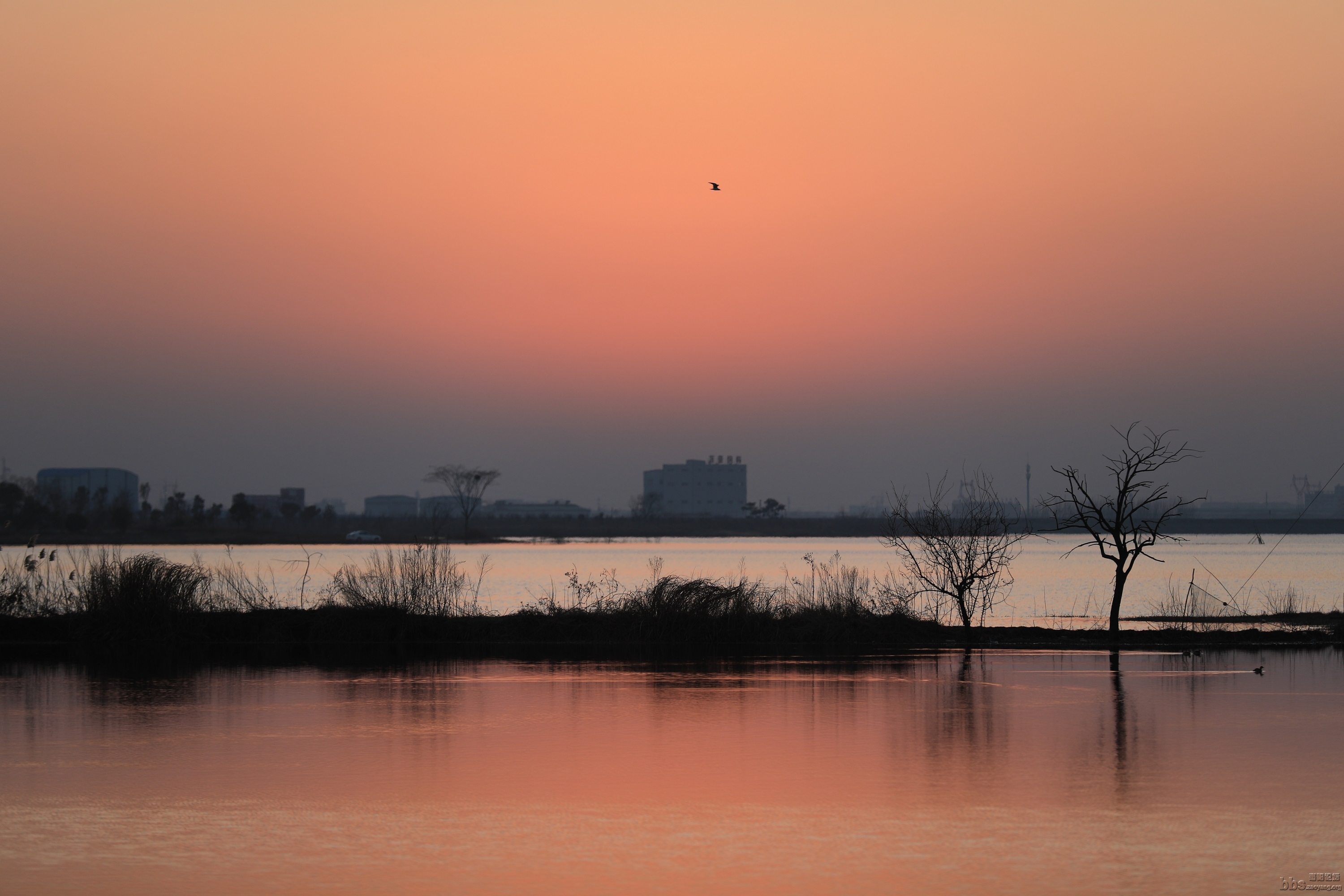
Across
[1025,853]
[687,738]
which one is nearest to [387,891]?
[1025,853]

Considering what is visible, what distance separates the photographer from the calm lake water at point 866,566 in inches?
1511

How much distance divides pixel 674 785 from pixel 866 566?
50.1 metres

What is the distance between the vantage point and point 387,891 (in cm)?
766

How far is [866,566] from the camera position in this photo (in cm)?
5975

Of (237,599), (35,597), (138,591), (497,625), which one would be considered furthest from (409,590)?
(237,599)

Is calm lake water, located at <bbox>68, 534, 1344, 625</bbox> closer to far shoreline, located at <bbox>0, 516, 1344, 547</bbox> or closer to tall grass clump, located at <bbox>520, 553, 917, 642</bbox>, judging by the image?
far shoreline, located at <bbox>0, 516, 1344, 547</bbox>

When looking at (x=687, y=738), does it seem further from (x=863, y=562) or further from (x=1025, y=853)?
(x=863, y=562)

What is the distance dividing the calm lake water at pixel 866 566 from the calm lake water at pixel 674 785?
484 inches

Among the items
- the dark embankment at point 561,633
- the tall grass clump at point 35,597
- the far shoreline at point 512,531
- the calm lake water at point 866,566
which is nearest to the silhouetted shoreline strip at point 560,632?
the dark embankment at point 561,633

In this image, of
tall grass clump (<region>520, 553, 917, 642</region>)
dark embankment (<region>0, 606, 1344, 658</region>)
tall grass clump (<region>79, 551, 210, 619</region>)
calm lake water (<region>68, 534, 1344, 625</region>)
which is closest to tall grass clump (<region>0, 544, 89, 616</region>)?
dark embankment (<region>0, 606, 1344, 658</region>)

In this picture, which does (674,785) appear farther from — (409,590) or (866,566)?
(866,566)

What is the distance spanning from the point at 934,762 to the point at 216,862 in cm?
673

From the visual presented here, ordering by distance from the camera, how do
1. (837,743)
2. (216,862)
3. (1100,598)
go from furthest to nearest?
(1100,598), (837,743), (216,862)

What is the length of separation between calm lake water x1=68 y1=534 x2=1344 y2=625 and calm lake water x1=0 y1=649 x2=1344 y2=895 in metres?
12.3
